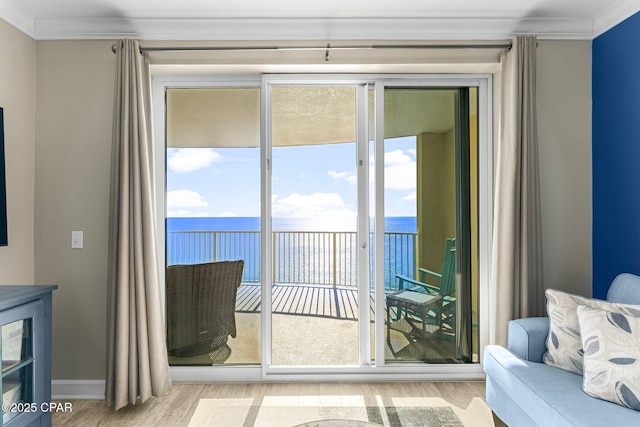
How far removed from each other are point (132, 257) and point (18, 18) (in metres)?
1.79

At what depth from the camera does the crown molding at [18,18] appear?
8.70ft

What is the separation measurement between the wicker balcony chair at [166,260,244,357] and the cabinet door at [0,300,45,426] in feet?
3.18

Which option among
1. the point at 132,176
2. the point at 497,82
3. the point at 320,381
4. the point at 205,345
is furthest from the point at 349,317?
the point at 497,82

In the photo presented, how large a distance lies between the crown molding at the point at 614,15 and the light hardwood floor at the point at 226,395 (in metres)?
2.68

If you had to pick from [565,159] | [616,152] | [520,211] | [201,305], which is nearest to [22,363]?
[201,305]

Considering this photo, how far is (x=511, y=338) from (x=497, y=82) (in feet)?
Answer: 6.15

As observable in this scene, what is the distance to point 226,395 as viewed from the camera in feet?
9.50

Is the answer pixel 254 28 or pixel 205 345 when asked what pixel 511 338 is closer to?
pixel 205 345

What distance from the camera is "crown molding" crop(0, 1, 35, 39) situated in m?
2.65

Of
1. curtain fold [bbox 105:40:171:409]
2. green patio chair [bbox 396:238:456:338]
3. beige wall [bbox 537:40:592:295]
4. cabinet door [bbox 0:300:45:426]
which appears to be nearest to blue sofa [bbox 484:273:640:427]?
beige wall [bbox 537:40:592:295]

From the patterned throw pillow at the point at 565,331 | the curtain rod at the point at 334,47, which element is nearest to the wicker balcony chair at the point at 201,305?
the curtain rod at the point at 334,47

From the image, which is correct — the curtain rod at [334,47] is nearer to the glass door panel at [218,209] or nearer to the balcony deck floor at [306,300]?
the glass door panel at [218,209]

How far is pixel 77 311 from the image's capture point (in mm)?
2939

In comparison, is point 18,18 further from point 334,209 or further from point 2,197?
point 334,209
